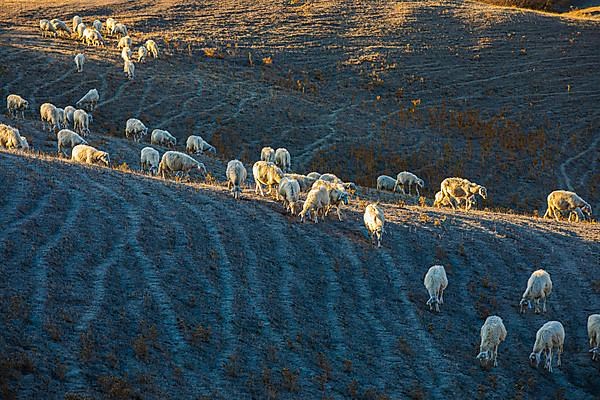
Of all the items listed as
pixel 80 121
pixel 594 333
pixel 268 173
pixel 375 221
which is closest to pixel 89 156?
pixel 80 121

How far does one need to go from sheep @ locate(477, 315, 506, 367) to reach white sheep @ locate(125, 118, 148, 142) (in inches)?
845

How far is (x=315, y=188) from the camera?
57.3ft

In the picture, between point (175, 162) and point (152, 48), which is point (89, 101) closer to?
point (152, 48)

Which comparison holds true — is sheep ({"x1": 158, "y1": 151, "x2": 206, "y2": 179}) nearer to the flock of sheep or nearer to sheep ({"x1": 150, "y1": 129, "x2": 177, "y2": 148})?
the flock of sheep

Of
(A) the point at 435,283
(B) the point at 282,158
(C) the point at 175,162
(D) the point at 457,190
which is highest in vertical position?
(C) the point at 175,162

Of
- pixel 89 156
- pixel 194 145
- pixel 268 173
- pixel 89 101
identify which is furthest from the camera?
pixel 89 101

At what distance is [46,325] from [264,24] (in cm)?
4819

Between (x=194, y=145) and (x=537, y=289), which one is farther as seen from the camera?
(x=194, y=145)

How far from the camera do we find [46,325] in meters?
10.7

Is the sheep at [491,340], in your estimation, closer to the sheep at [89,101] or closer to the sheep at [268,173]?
the sheep at [268,173]

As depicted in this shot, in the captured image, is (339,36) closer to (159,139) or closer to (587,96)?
(587,96)

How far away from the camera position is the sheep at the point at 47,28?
47.4m

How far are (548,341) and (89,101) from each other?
27560mm

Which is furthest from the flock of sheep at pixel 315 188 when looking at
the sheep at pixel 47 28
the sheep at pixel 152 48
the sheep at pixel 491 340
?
the sheep at pixel 47 28
